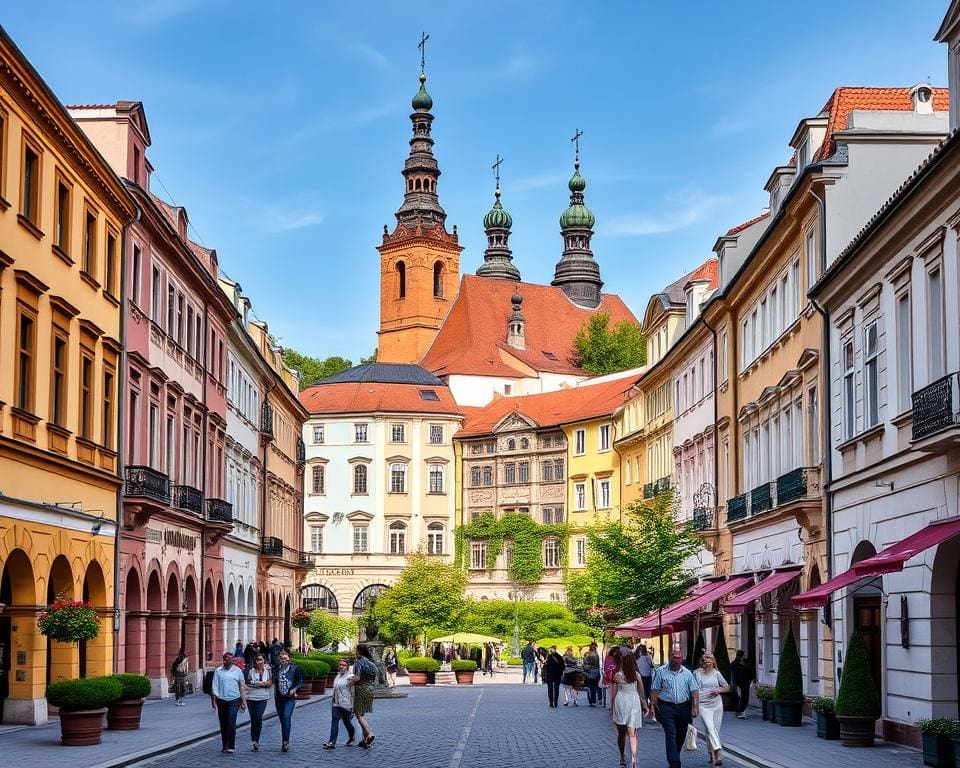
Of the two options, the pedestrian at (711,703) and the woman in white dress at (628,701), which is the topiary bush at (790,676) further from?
the woman in white dress at (628,701)

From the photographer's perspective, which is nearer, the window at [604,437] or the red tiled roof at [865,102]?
the red tiled roof at [865,102]

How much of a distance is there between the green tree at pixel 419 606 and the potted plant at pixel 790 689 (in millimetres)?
64084

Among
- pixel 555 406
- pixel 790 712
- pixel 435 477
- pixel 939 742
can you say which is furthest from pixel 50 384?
pixel 435 477

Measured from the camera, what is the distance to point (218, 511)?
49250 mm

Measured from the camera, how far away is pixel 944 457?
2270 cm

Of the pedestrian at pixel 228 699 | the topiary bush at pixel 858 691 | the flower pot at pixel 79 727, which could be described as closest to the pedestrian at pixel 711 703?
the topiary bush at pixel 858 691

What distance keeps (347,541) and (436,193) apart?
49926 mm

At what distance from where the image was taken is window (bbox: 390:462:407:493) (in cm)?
11144

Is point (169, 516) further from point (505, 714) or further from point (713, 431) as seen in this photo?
point (713, 431)

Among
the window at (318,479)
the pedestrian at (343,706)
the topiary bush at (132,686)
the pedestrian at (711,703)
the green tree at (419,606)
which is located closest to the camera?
the pedestrian at (711,703)

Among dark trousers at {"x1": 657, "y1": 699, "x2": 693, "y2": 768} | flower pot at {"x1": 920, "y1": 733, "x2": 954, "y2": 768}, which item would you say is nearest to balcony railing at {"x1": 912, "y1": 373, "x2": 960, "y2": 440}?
flower pot at {"x1": 920, "y1": 733, "x2": 954, "y2": 768}

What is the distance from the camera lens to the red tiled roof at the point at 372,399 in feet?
368

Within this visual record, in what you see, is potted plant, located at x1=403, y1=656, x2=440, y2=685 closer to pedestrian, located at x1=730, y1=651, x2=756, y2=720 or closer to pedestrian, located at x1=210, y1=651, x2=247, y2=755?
pedestrian, located at x1=730, y1=651, x2=756, y2=720

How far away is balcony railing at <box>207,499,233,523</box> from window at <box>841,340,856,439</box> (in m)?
23.6
